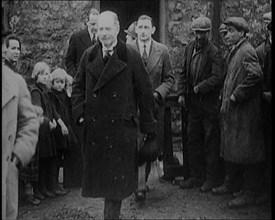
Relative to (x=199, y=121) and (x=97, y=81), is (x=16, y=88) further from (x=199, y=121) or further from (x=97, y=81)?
(x=199, y=121)

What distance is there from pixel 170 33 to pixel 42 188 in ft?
14.3

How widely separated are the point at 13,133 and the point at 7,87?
1.04ft

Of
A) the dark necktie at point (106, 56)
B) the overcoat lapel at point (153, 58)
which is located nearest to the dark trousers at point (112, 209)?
the dark necktie at point (106, 56)

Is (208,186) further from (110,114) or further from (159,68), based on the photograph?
(110,114)

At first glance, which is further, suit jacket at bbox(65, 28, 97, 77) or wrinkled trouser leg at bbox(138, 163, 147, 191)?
suit jacket at bbox(65, 28, 97, 77)

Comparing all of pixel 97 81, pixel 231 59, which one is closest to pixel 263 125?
pixel 231 59

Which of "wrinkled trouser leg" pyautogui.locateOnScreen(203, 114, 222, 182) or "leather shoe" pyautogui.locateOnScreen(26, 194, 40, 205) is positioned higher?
"wrinkled trouser leg" pyautogui.locateOnScreen(203, 114, 222, 182)

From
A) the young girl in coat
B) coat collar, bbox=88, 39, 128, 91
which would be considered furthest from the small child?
coat collar, bbox=88, 39, 128, 91

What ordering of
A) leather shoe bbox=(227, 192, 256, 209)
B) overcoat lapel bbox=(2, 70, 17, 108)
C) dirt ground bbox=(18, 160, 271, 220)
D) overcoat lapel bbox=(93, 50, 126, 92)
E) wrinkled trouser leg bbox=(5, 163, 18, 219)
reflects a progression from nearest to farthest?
overcoat lapel bbox=(2, 70, 17, 108)
wrinkled trouser leg bbox=(5, 163, 18, 219)
overcoat lapel bbox=(93, 50, 126, 92)
dirt ground bbox=(18, 160, 271, 220)
leather shoe bbox=(227, 192, 256, 209)

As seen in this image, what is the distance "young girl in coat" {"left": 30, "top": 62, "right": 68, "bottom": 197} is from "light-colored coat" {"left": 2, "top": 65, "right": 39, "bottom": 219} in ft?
7.92

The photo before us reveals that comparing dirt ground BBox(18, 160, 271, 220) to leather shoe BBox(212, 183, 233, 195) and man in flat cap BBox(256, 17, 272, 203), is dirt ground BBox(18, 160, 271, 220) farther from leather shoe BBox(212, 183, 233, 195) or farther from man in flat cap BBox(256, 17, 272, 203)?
man in flat cap BBox(256, 17, 272, 203)

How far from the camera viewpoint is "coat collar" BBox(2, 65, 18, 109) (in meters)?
3.82

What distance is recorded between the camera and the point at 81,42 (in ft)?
26.6

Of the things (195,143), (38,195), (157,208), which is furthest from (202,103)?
(38,195)
